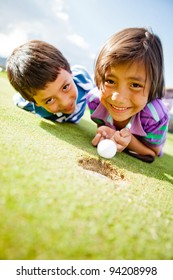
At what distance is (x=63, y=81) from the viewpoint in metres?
3.39

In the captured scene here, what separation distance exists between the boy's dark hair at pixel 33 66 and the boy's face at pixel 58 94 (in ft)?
0.21

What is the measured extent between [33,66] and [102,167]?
1727 millimetres

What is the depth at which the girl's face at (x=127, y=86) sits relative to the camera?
256 cm

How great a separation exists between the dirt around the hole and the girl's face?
742 millimetres

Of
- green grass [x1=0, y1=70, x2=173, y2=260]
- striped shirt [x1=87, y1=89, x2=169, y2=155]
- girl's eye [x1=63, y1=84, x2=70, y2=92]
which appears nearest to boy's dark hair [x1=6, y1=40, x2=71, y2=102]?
girl's eye [x1=63, y1=84, x2=70, y2=92]


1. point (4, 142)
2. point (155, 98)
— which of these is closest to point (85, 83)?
point (155, 98)

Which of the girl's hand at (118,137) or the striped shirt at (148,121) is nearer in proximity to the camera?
the girl's hand at (118,137)

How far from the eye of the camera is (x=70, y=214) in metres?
1.23

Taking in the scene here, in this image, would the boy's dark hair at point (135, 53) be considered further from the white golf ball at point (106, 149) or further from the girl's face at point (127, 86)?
the white golf ball at point (106, 149)

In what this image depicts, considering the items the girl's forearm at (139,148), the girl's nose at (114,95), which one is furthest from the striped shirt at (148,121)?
the girl's nose at (114,95)

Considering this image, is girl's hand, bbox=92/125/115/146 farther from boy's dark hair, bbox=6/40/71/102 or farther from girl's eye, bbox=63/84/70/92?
boy's dark hair, bbox=6/40/71/102

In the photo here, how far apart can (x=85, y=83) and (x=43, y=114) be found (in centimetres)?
93
